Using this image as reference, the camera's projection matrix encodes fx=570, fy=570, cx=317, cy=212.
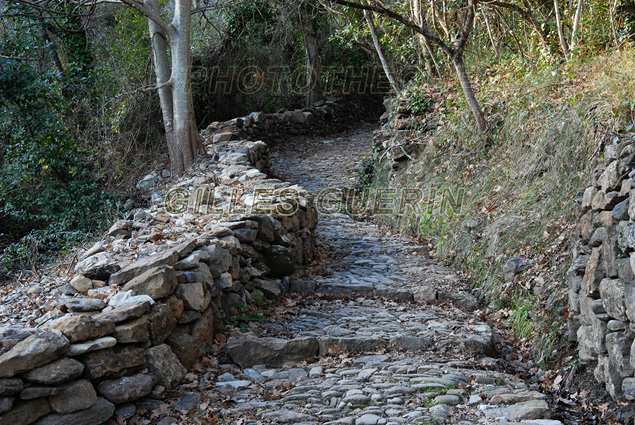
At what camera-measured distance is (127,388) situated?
3.63 metres

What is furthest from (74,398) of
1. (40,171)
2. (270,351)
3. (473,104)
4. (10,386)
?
(40,171)

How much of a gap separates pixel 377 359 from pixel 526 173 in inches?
142

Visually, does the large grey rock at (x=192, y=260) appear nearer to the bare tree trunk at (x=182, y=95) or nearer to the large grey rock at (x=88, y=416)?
the large grey rock at (x=88, y=416)

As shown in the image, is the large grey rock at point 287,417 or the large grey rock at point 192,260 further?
the large grey rock at point 192,260

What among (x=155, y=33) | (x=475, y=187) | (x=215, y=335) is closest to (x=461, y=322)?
(x=215, y=335)

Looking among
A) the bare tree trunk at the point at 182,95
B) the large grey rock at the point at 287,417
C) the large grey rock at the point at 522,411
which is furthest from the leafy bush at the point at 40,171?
the large grey rock at the point at 522,411

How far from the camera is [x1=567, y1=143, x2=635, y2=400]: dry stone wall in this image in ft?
12.0

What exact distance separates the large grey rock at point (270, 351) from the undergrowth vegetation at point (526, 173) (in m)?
1.99

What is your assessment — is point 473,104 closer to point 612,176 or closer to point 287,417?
point 612,176

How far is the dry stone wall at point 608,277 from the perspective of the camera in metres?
3.67

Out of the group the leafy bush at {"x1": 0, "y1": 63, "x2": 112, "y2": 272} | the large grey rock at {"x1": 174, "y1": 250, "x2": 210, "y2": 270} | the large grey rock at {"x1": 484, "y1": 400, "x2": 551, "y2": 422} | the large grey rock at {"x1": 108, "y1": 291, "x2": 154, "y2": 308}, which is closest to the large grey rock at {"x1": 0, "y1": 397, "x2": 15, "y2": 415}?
the large grey rock at {"x1": 108, "y1": 291, "x2": 154, "y2": 308}

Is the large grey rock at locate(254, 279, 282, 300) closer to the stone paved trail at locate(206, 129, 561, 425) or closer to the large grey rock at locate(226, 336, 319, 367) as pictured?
the stone paved trail at locate(206, 129, 561, 425)

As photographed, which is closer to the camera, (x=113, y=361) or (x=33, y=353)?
(x=33, y=353)


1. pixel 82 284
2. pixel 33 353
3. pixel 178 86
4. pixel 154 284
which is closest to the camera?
pixel 33 353
